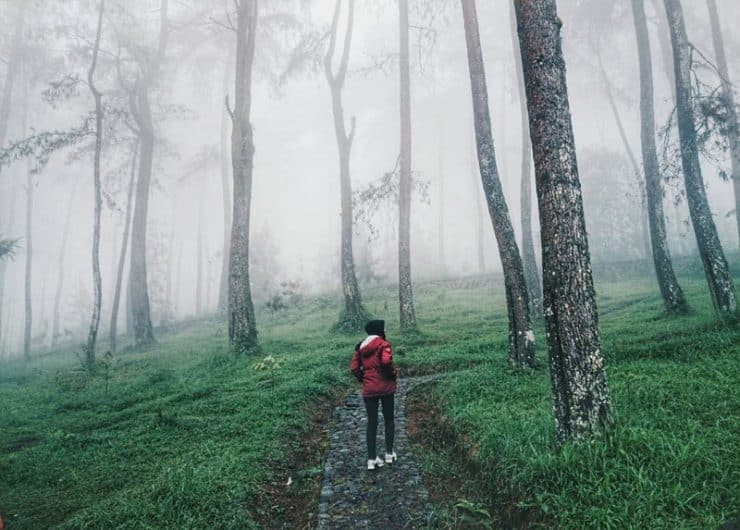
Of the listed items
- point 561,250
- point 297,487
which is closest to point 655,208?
point 561,250

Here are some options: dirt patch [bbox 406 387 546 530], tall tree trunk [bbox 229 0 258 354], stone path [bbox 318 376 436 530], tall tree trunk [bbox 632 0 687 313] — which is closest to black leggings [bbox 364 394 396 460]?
stone path [bbox 318 376 436 530]

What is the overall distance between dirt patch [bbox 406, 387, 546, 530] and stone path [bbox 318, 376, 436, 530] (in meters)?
0.19

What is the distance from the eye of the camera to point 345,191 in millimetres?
17406

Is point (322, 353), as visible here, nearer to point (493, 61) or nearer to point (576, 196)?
point (576, 196)

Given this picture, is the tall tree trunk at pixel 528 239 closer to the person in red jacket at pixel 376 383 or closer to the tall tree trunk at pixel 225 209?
the person in red jacket at pixel 376 383

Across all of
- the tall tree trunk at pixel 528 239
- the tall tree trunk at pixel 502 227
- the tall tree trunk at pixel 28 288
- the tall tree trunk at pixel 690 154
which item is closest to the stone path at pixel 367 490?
the tall tree trunk at pixel 502 227

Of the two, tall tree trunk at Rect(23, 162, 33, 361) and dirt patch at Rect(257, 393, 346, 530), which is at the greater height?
tall tree trunk at Rect(23, 162, 33, 361)

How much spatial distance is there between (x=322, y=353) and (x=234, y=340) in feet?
9.56

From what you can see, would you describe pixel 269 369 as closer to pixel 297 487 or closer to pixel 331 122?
pixel 297 487

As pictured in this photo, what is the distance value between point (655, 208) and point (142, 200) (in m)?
21.8

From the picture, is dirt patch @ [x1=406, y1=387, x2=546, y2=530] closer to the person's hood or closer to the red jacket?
the red jacket

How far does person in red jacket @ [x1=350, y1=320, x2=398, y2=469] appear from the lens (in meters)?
5.66

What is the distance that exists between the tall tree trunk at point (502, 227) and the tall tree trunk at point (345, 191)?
7280mm

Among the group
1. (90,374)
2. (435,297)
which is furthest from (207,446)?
(435,297)
